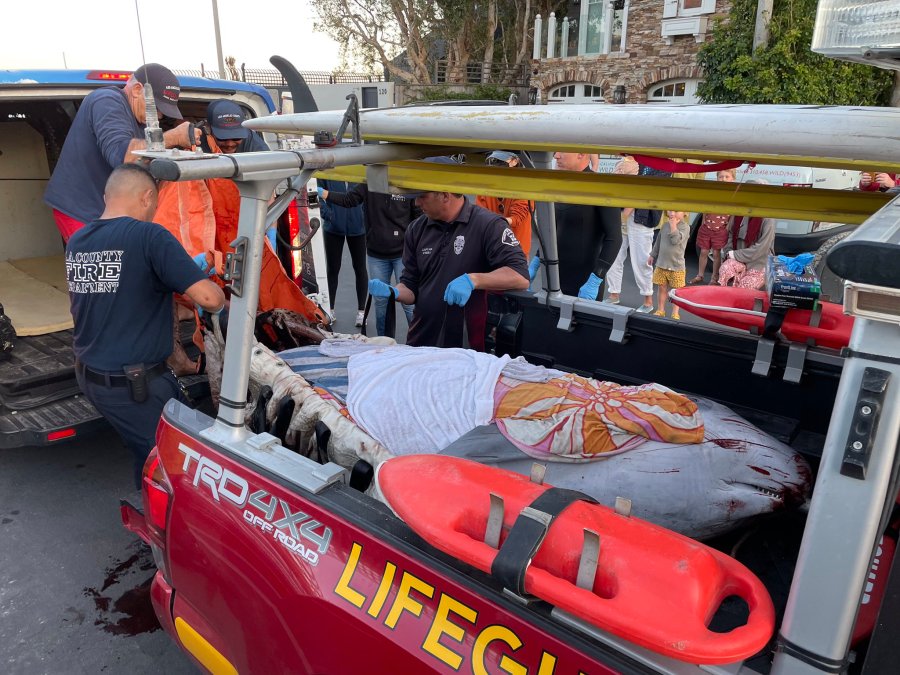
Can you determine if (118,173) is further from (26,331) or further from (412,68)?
(412,68)

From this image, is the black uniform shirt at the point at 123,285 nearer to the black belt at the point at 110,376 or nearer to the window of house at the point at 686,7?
the black belt at the point at 110,376

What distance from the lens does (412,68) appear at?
1312 inches

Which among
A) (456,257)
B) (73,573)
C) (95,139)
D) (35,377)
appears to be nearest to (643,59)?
(456,257)

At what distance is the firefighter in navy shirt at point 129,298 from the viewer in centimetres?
269

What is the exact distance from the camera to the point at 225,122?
433 centimetres

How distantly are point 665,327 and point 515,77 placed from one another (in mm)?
31269

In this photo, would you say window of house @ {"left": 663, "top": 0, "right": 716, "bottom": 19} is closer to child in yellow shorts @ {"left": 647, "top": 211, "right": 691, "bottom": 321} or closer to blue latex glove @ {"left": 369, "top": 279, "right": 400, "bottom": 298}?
child in yellow shorts @ {"left": 647, "top": 211, "right": 691, "bottom": 321}

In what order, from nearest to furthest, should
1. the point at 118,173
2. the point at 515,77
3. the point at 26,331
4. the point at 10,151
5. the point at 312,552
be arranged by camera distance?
the point at 312,552 → the point at 118,173 → the point at 26,331 → the point at 10,151 → the point at 515,77

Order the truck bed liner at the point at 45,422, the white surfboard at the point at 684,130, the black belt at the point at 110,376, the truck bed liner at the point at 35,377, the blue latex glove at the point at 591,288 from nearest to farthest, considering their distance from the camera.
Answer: the white surfboard at the point at 684,130
the black belt at the point at 110,376
the truck bed liner at the point at 45,422
the truck bed liner at the point at 35,377
the blue latex glove at the point at 591,288

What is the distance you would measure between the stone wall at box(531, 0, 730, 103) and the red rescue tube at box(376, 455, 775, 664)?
1925cm

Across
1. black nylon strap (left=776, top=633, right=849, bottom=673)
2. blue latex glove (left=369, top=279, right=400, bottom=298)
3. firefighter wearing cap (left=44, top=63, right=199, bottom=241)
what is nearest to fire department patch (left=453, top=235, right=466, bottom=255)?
blue latex glove (left=369, top=279, right=400, bottom=298)

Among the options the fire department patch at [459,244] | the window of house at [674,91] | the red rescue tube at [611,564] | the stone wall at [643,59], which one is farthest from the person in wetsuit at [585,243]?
the window of house at [674,91]

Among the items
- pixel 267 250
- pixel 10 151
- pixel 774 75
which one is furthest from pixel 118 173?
pixel 774 75

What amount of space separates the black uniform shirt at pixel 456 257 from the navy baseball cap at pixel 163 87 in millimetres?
1809
